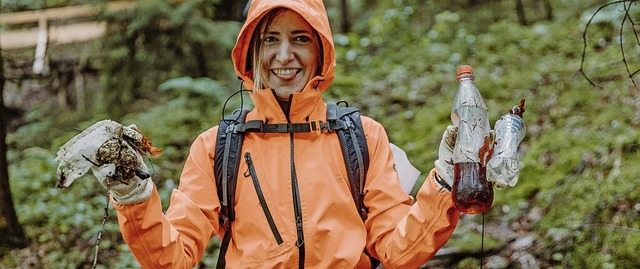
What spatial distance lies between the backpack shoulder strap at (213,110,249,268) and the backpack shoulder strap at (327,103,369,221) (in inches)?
19.7

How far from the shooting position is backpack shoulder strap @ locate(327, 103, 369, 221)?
10.5ft

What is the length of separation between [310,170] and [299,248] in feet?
1.30

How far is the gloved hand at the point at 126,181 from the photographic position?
233 cm

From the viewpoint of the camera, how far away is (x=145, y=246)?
8.84ft

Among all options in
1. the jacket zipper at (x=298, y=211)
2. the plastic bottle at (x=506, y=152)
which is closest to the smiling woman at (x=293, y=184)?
the jacket zipper at (x=298, y=211)

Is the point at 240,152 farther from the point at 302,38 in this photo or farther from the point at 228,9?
the point at 228,9

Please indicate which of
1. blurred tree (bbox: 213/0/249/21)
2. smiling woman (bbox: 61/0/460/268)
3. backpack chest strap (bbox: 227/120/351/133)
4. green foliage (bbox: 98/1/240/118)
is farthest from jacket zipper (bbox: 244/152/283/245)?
blurred tree (bbox: 213/0/249/21)

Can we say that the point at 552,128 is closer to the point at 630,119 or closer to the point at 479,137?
the point at 630,119

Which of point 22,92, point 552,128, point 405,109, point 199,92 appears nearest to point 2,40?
point 22,92

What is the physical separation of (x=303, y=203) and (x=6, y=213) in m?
4.42

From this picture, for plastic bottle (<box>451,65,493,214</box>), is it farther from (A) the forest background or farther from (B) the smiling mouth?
(A) the forest background

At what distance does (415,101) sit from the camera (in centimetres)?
965

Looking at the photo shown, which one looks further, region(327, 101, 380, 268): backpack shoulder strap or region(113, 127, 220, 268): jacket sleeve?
region(327, 101, 380, 268): backpack shoulder strap

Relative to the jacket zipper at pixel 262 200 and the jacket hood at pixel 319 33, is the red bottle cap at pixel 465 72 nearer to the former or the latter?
the jacket hood at pixel 319 33
